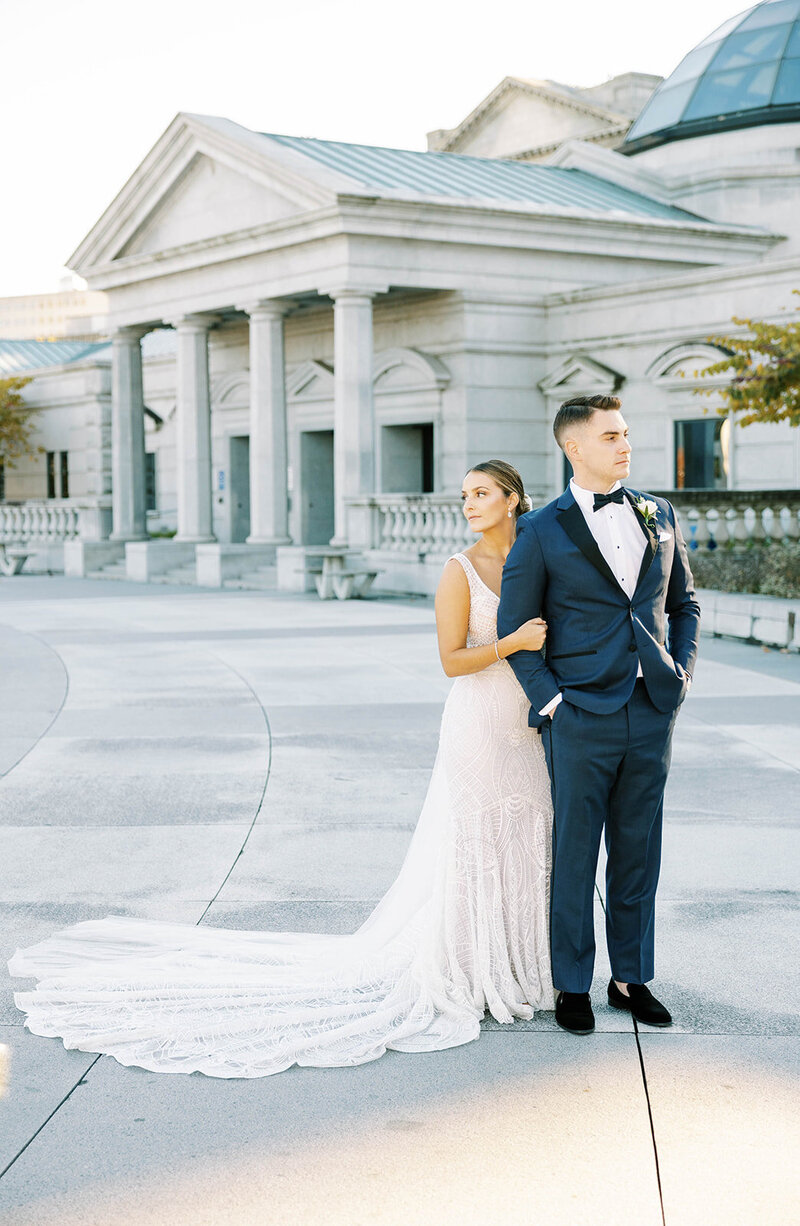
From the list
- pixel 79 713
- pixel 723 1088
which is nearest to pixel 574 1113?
pixel 723 1088

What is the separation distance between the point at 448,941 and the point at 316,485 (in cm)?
3075

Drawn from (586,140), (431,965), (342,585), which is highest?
(586,140)

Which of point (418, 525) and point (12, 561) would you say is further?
point (12, 561)

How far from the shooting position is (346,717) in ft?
38.8

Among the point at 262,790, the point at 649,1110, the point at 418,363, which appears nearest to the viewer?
the point at 649,1110

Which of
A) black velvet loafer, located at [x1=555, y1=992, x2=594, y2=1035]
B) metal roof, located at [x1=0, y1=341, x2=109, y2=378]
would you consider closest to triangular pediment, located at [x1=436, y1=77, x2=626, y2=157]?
metal roof, located at [x1=0, y1=341, x2=109, y2=378]

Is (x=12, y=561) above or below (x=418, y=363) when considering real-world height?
below

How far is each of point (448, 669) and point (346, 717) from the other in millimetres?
6773

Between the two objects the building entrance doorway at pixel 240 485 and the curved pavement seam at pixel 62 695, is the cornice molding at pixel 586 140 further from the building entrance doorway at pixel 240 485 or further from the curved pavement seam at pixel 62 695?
the curved pavement seam at pixel 62 695

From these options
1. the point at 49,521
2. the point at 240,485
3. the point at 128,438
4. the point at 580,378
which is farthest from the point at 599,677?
the point at 49,521

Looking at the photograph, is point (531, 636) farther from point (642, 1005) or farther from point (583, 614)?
point (642, 1005)

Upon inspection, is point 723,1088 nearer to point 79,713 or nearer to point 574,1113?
point 574,1113

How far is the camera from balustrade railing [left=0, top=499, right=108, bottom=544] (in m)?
37.1

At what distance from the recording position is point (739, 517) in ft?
67.2
